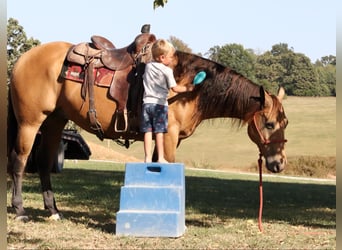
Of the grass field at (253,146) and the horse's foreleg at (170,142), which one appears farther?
the grass field at (253,146)

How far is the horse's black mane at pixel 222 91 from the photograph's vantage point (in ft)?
18.7

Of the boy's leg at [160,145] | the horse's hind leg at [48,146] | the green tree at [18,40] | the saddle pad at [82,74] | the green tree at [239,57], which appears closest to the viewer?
the boy's leg at [160,145]

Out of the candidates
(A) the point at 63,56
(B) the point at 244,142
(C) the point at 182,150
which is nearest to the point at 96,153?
(C) the point at 182,150

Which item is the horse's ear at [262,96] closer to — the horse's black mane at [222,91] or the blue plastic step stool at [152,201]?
the horse's black mane at [222,91]

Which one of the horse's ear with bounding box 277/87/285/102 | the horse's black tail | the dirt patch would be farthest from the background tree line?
the horse's ear with bounding box 277/87/285/102

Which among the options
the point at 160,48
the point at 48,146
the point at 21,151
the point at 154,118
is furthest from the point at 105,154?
the point at 160,48

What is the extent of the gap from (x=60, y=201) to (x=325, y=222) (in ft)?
12.5

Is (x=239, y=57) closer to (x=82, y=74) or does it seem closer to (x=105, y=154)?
(x=105, y=154)

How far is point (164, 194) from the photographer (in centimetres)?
510

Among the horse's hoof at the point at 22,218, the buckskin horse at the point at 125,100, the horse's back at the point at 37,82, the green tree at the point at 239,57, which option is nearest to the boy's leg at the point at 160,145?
the buckskin horse at the point at 125,100

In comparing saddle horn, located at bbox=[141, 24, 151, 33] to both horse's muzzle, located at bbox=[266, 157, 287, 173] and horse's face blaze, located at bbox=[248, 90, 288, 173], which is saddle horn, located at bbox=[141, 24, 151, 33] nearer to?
horse's face blaze, located at bbox=[248, 90, 288, 173]

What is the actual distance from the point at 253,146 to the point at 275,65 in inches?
497

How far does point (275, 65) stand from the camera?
4434 centimetres

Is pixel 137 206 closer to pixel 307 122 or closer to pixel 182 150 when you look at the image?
pixel 182 150
